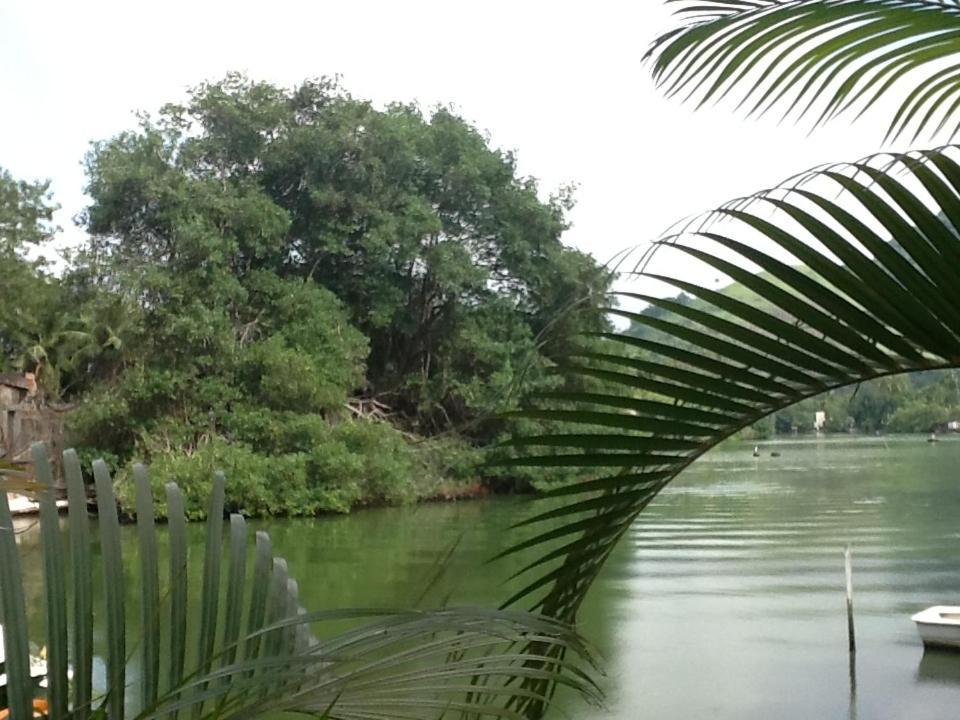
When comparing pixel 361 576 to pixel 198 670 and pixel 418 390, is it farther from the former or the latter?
pixel 198 670

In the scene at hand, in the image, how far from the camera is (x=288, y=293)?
1145 centimetres

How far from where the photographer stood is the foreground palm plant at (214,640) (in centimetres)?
44

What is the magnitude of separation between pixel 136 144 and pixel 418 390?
12.9 feet

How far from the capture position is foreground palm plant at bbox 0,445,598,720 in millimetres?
439

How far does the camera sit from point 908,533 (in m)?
9.13

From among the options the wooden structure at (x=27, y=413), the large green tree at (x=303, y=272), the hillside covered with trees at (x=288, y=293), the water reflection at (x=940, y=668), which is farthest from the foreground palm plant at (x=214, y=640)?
the large green tree at (x=303, y=272)

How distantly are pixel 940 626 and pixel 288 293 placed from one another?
Result: 25.9 feet

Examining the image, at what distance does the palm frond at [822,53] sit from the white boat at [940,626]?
4.51m

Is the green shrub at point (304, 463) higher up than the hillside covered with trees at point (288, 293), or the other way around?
the hillside covered with trees at point (288, 293)

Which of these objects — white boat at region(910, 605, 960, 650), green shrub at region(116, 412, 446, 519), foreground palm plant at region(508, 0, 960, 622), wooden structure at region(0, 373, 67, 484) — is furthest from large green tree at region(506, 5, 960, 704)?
green shrub at region(116, 412, 446, 519)

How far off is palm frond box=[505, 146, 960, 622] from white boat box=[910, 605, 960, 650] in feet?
15.6

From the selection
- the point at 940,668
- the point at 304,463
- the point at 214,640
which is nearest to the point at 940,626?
the point at 940,668

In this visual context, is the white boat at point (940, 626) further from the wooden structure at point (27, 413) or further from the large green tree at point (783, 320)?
the wooden structure at point (27, 413)

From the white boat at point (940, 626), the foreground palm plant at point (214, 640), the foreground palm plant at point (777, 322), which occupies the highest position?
the foreground palm plant at point (777, 322)
